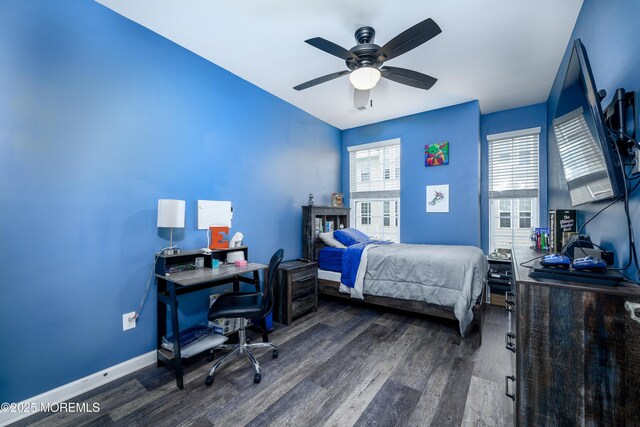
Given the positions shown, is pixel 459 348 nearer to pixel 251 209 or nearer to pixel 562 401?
pixel 562 401

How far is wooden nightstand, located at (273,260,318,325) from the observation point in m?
3.02

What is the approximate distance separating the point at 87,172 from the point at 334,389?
244cm

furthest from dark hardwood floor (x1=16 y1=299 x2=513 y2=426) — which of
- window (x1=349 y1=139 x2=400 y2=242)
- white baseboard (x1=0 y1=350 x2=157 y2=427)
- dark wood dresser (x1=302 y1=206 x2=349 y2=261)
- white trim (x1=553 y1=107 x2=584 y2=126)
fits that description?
window (x1=349 y1=139 x2=400 y2=242)

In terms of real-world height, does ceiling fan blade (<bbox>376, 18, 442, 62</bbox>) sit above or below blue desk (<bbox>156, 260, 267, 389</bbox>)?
above

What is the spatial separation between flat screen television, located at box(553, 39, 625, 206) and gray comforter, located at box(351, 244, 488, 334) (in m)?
1.19

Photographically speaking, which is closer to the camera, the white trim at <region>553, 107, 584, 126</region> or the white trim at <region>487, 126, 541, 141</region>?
the white trim at <region>553, 107, 584, 126</region>

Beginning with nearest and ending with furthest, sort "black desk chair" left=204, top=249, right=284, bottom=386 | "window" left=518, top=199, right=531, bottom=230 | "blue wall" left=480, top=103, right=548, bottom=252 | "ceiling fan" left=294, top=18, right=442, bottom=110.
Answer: "ceiling fan" left=294, top=18, right=442, bottom=110, "black desk chair" left=204, top=249, right=284, bottom=386, "blue wall" left=480, top=103, right=548, bottom=252, "window" left=518, top=199, right=531, bottom=230

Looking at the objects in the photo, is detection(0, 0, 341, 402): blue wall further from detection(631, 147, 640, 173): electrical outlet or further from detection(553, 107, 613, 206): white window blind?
detection(631, 147, 640, 173): electrical outlet

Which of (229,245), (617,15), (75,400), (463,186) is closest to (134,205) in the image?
(229,245)

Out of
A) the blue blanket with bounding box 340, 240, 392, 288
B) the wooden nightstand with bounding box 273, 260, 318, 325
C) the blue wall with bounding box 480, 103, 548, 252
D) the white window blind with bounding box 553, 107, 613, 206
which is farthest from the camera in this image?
the blue wall with bounding box 480, 103, 548, 252

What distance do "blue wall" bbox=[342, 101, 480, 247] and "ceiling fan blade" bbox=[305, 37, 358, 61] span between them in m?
2.44

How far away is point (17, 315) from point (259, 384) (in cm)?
163

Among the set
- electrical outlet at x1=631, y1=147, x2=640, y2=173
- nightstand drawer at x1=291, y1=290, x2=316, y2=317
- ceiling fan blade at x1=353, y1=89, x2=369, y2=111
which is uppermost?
ceiling fan blade at x1=353, y1=89, x2=369, y2=111

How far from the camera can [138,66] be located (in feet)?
7.21
